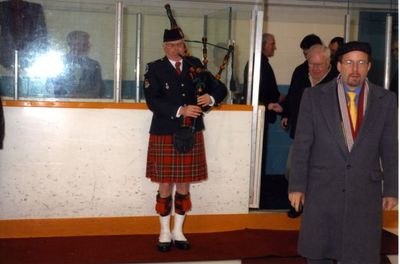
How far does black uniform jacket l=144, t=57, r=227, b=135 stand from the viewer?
4.15m

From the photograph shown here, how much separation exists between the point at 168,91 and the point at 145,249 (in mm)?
1076

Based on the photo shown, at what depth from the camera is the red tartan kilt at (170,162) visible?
4246 millimetres

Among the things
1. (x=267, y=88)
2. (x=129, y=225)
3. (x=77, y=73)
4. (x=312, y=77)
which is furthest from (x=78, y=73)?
(x=312, y=77)

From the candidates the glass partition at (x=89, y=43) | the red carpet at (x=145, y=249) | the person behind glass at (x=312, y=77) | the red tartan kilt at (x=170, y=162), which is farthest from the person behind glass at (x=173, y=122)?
the person behind glass at (x=312, y=77)

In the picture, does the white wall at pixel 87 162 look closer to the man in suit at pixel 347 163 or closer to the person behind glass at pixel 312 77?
the person behind glass at pixel 312 77

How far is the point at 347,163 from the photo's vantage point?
298 centimetres

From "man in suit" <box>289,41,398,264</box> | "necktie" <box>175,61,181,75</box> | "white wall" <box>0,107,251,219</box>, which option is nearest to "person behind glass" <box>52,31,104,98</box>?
"white wall" <box>0,107,251,219</box>

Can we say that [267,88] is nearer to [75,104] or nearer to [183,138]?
[183,138]

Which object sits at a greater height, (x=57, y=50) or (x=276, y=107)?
(x=57, y=50)

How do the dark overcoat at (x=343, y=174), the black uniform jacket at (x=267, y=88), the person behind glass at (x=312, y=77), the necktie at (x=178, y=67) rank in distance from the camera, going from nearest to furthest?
the dark overcoat at (x=343, y=174), the necktie at (x=178, y=67), the person behind glass at (x=312, y=77), the black uniform jacket at (x=267, y=88)

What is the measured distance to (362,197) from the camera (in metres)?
3.00

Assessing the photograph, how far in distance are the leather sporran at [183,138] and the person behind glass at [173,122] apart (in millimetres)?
34

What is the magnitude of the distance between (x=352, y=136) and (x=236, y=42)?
204 cm

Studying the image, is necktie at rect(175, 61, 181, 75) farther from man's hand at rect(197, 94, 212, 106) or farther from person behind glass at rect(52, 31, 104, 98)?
person behind glass at rect(52, 31, 104, 98)
